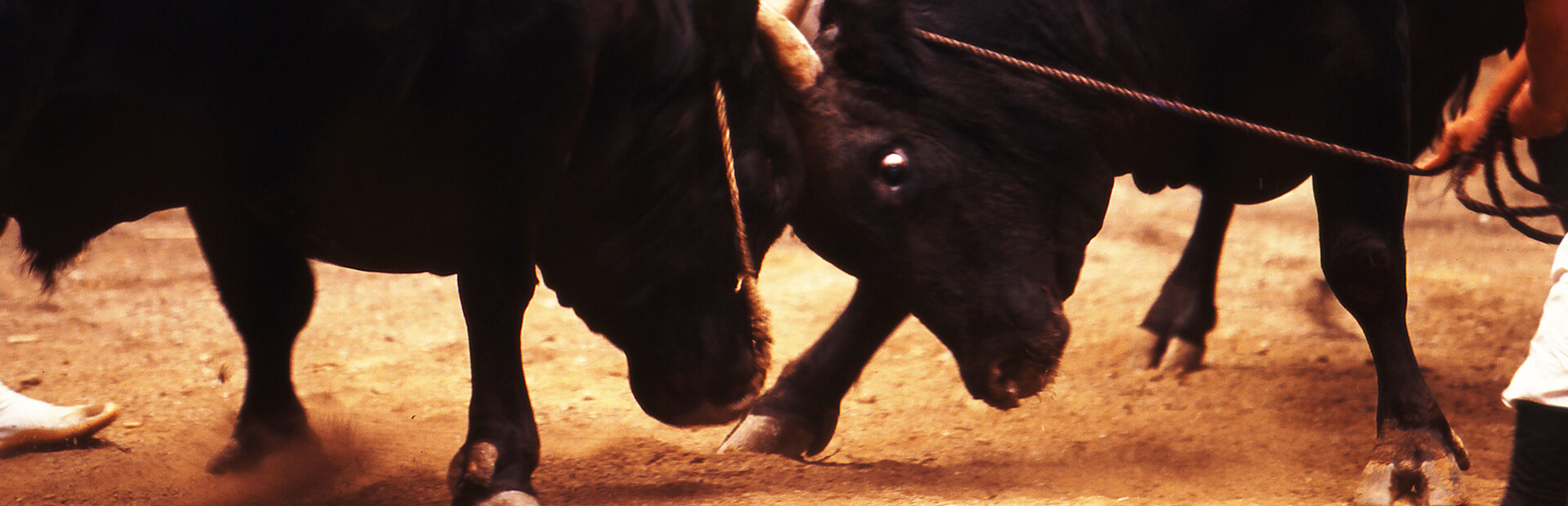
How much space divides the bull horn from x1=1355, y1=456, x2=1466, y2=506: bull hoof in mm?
1521

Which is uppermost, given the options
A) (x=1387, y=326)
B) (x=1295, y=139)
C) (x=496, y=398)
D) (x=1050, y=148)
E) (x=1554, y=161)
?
(x=1295, y=139)

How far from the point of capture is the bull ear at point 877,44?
2.96 m

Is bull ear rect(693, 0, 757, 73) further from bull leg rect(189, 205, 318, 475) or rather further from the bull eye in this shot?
bull leg rect(189, 205, 318, 475)

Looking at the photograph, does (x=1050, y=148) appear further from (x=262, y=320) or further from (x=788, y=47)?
(x=262, y=320)

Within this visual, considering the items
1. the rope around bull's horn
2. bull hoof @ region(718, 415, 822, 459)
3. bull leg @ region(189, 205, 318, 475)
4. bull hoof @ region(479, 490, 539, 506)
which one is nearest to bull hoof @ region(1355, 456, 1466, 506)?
the rope around bull's horn

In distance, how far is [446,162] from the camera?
2514 millimetres

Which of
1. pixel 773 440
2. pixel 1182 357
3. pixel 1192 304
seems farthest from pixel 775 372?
pixel 1192 304

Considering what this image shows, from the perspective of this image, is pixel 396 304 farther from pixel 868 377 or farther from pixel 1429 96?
pixel 1429 96

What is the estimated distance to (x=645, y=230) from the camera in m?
2.73

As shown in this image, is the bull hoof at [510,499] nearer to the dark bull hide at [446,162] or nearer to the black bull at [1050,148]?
the dark bull hide at [446,162]

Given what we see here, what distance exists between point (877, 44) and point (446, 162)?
981mm

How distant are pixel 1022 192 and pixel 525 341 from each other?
229 cm

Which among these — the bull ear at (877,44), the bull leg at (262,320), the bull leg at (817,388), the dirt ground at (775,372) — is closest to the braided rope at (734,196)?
the bull ear at (877,44)

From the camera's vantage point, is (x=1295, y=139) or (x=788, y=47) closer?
(x=788, y=47)
